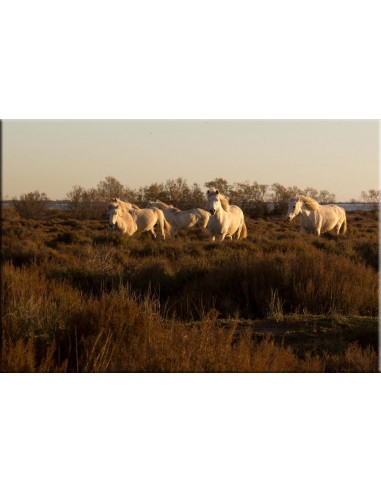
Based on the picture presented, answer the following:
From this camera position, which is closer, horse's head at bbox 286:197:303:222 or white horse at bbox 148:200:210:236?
horse's head at bbox 286:197:303:222

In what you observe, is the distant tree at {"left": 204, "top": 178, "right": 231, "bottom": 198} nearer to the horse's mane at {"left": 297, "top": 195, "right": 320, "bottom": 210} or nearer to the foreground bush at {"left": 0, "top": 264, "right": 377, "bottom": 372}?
the horse's mane at {"left": 297, "top": 195, "right": 320, "bottom": 210}

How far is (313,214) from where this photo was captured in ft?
72.0

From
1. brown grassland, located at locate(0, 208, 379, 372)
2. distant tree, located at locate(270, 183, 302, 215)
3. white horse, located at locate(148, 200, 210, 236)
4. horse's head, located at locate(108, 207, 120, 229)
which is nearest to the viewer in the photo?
brown grassland, located at locate(0, 208, 379, 372)

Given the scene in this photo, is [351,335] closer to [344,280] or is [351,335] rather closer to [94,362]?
[344,280]

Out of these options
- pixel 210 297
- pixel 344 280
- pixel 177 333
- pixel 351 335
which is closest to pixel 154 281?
pixel 210 297

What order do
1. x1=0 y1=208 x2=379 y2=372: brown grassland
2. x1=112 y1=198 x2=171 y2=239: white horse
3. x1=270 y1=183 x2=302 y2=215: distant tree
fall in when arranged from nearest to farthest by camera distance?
1. x1=0 y1=208 x2=379 y2=372: brown grassland
2. x1=270 y1=183 x2=302 y2=215: distant tree
3. x1=112 y1=198 x2=171 y2=239: white horse

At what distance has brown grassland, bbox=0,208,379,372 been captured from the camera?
5461 mm

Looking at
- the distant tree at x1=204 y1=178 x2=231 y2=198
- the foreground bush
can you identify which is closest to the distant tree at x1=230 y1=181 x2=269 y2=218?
the distant tree at x1=204 y1=178 x2=231 y2=198

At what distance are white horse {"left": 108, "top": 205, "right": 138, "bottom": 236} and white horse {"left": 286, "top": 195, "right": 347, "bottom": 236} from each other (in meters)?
6.74

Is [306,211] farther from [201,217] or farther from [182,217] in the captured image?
[182,217]

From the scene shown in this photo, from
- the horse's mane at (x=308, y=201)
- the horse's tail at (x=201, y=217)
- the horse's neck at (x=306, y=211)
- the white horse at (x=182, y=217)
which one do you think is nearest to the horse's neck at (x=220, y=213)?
the horse's mane at (x=308, y=201)

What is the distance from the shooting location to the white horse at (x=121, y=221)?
74.5ft

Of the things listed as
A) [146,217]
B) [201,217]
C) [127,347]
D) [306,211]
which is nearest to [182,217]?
[201,217]

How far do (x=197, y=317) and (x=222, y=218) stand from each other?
1149cm
